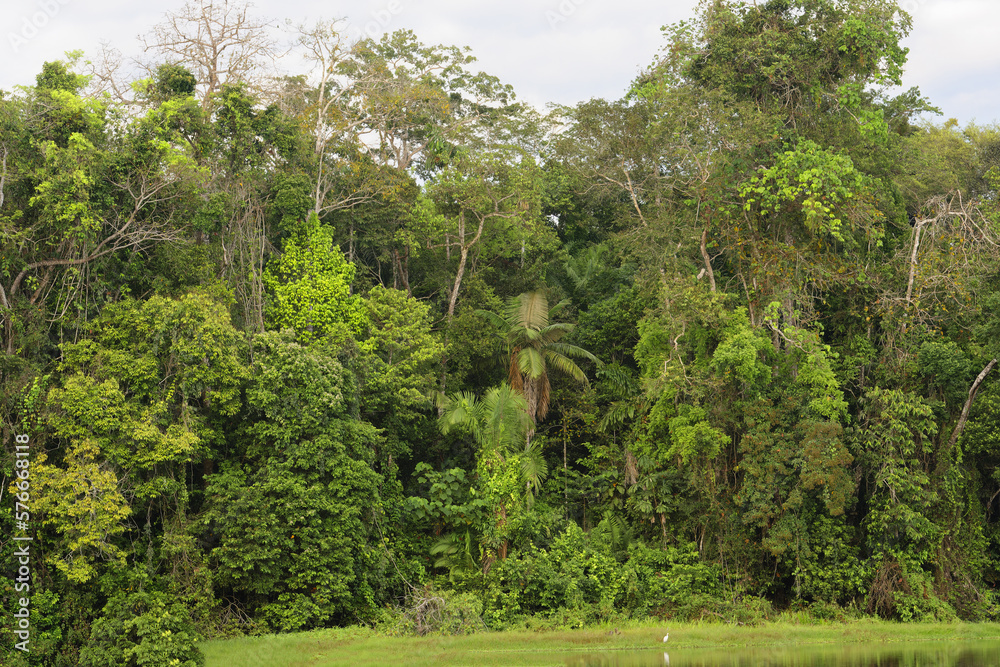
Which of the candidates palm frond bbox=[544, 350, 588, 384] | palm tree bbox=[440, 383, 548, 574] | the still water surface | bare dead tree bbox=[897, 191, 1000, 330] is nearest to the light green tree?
palm tree bbox=[440, 383, 548, 574]

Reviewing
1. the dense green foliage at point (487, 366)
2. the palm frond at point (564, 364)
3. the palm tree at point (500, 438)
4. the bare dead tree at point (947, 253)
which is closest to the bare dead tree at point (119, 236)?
the dense green foliage at point (487, 366)

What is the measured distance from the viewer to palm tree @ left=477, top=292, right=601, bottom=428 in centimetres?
2384

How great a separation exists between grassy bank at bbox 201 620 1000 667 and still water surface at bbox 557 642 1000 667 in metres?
0.41

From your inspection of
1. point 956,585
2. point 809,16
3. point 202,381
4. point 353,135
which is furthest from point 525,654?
point 809,16

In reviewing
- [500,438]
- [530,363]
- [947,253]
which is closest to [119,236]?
[500,438]

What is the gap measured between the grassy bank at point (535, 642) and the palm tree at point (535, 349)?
640 centimetres

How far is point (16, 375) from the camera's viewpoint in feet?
59.4

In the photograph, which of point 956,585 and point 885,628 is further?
point 956,585

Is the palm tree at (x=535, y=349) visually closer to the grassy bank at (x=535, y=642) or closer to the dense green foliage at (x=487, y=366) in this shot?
the dense green foliage at (x=487, y=366)

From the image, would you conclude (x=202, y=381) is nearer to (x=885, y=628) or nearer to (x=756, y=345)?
(x=756, y=345)

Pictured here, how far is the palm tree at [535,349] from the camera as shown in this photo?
23844 millimetres

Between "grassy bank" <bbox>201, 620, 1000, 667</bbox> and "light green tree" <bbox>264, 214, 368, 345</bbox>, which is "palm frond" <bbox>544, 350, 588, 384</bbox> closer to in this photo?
"light green tree" <bbox>264, 214, 368, 345</bbox>

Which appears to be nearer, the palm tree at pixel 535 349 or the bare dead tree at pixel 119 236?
the bare dead tree at pixel 119 236

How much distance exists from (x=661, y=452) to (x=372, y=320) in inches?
311
